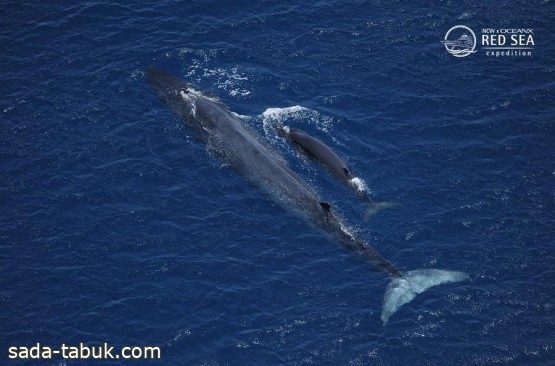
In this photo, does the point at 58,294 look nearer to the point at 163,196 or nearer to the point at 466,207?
the point at 163,196

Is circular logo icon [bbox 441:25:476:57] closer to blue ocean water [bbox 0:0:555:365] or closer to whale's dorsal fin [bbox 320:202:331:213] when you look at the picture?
blue ocean water [bbox 0:0:555:365]

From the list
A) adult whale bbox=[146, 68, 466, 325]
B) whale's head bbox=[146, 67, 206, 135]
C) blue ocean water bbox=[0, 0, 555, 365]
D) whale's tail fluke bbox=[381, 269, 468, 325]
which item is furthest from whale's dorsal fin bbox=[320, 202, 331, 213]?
whale's head bbox=[146, 67, 206, 135]

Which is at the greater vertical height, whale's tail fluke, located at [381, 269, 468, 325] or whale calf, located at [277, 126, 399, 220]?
whale calf, located at [277, 126, 399, 220]

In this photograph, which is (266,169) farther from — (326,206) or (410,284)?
(410,284)

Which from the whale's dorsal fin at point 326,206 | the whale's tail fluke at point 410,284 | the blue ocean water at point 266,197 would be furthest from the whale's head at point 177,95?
the whale's tail fluke at point 410,284

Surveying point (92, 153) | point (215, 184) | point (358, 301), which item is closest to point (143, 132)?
point (92, 153)

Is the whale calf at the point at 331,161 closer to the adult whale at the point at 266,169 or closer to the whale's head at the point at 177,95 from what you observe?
the adult whale at the point at 266,169
